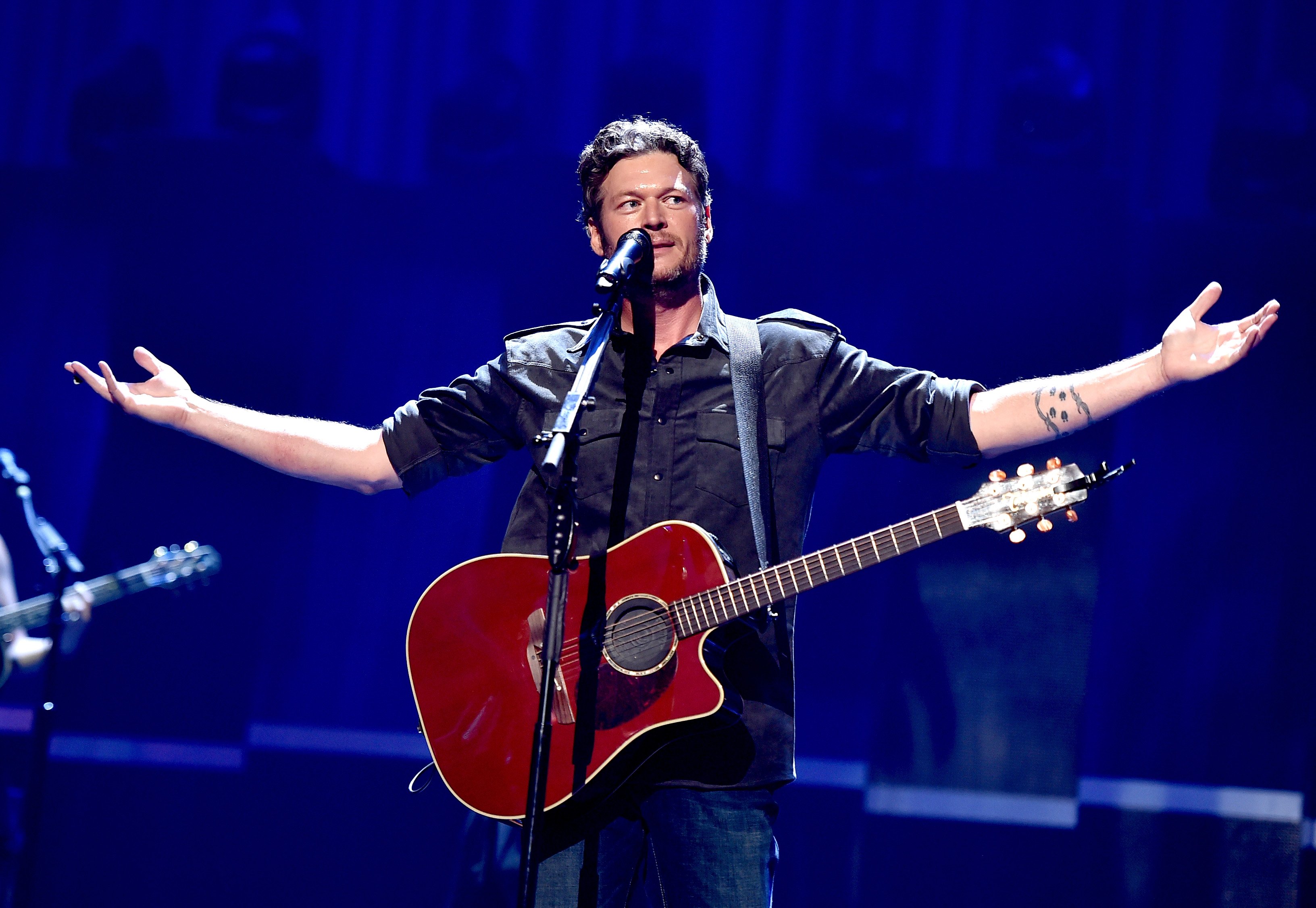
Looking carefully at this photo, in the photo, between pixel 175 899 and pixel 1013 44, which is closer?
pixel 1013 44

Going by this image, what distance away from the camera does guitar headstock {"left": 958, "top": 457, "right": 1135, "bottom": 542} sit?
2096mm

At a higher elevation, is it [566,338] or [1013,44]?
[1013,44]

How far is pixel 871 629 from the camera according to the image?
12.0 ft

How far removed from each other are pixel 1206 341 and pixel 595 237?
146 cm

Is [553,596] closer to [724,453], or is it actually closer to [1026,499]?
[724,453]

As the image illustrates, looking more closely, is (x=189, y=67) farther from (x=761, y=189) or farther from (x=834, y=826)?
(x=834, y=826)

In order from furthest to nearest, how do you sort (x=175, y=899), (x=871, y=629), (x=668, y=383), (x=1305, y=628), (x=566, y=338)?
(x=175, y=899) < (x=871, y=629) < (x=1305, y=628) < (x=566, y=338) < (x=668, y=383)

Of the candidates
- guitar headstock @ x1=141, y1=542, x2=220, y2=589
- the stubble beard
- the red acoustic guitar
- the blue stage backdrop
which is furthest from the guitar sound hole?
Result: guitar headstock @ x1=141, y1=542, x2=220, y2=589

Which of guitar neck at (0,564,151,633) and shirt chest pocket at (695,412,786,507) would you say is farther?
guitar neck at (0,564,151,633)

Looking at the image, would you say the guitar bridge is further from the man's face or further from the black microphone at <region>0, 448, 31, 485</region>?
the black microphone at <region>0, 448, 31, 485</region>

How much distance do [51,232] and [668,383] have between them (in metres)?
3.00

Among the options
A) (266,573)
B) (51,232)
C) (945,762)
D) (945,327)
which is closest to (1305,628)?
(945,762)

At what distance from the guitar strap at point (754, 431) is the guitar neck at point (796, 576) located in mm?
105

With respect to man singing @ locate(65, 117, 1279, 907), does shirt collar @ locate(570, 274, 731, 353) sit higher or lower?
higher
